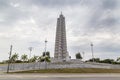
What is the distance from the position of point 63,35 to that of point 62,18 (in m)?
21.7

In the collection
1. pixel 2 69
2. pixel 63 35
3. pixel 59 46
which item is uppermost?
pixel 63 35

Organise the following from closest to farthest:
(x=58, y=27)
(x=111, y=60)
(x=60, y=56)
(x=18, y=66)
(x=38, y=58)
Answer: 1. (x=18, y=66)
2. (x=38, y=58)
3. (x=111, y=60)
4. (x=60, y=56)
5. (x=58, y=27)

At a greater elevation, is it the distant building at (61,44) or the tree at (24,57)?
the distant building at (61,44)

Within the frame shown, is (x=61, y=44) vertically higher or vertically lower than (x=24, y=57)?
higher

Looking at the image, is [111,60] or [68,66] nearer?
[68,66]

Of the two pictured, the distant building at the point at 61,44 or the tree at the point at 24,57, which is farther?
the distant building at the point at 61,44

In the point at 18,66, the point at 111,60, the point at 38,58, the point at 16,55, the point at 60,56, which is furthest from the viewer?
the point at 60,56

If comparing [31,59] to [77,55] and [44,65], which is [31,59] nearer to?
[44,65]

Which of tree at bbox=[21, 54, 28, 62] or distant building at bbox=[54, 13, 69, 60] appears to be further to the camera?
distant building at bbox=[54, 13, 69, 60]

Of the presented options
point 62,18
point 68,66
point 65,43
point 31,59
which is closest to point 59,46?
point 65,43

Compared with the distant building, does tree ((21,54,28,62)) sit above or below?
below

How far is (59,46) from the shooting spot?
133375 millimetres

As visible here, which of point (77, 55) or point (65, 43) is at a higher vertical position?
point (65, 43)

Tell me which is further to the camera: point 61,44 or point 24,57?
point 61,44
